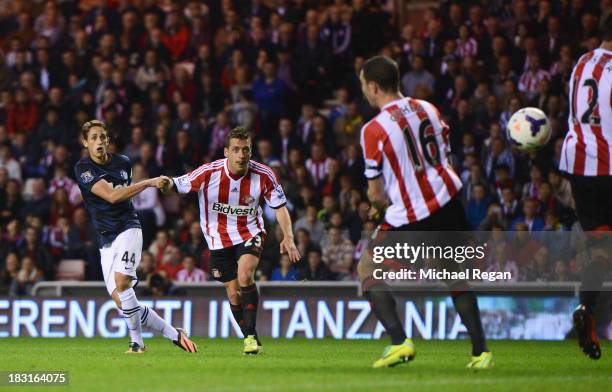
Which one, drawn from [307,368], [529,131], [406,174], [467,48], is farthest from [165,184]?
[467,48]

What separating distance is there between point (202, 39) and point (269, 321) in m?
7.52

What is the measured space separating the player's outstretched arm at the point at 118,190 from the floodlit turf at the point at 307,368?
57.0 inches

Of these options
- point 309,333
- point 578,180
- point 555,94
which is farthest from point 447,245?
point 555,94

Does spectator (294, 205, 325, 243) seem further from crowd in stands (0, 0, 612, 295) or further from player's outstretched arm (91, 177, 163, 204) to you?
player's outstretched arm (91, 177, 163, 204)

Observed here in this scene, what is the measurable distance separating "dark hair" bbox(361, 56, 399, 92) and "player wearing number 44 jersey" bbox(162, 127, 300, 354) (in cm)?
323

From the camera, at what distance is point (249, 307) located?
11.8m

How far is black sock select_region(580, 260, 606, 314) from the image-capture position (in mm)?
9148

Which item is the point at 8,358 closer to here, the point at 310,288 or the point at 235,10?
the point at 310,288

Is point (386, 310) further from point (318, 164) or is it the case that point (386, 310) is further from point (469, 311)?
point (318, 164)

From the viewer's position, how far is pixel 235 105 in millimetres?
20453

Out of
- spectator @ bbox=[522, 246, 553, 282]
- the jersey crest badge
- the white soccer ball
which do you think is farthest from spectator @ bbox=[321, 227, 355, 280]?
the white soccer ball

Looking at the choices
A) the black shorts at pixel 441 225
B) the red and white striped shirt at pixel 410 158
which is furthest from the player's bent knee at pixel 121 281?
the red and white striped shirt at pixel 410 158

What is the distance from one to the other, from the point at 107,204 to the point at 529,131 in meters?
4.09

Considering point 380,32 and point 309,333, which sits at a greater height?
point 380,32
